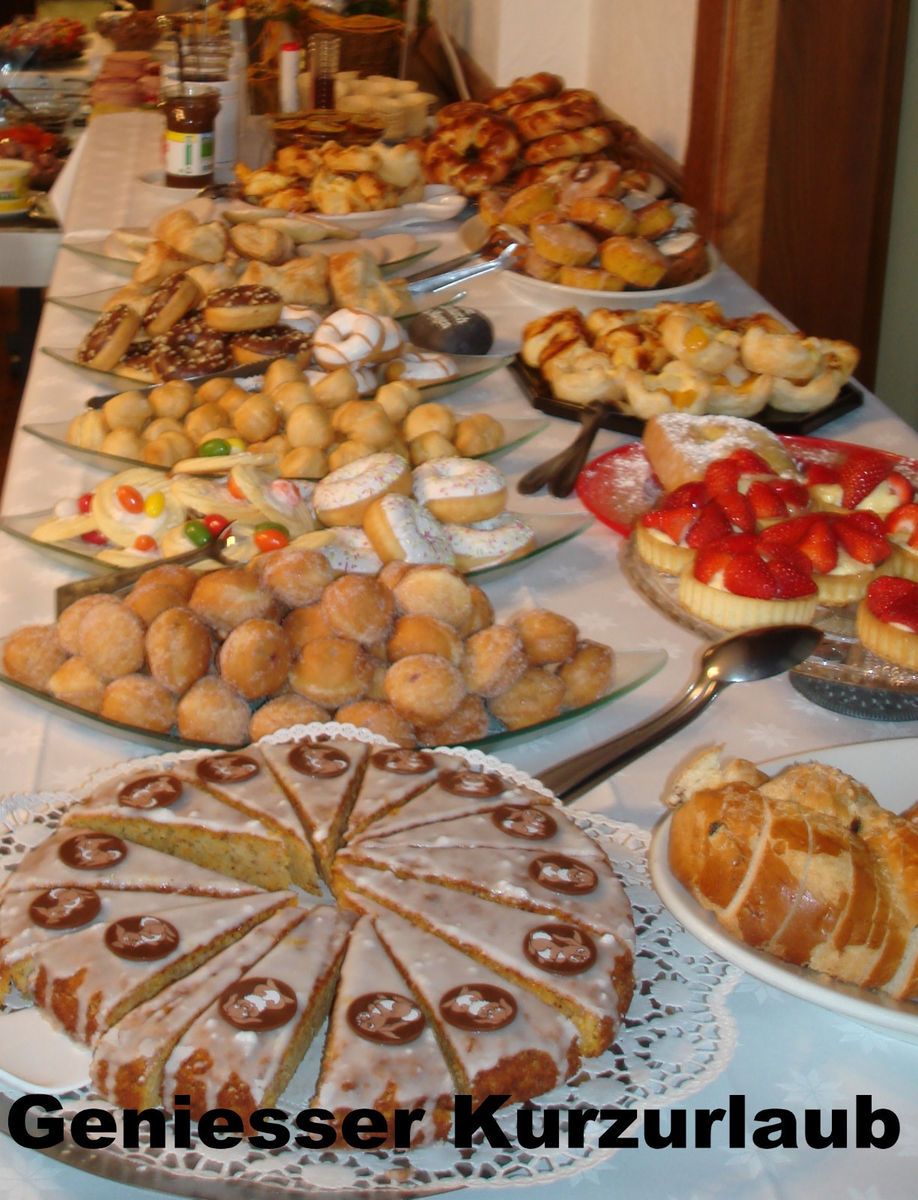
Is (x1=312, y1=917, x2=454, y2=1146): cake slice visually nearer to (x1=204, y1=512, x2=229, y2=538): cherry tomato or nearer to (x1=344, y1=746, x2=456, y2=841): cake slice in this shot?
(x1=344, y1=746, x2=456, y2=841): cake slice

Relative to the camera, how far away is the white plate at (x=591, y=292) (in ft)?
7.01

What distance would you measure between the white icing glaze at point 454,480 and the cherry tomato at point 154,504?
9.6 inches

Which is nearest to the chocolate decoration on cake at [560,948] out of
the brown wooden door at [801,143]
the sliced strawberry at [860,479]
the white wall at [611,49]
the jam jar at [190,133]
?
the sliced strawberry at [860,479]

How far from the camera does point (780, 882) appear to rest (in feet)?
2.63

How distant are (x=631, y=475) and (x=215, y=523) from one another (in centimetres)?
51

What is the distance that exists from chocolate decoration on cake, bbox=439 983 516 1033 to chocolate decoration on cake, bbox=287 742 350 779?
0.22m

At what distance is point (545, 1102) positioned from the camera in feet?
2.39

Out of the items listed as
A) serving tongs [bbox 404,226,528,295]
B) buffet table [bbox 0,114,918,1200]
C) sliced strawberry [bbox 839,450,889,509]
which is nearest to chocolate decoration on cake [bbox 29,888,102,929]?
buffet table [bbox 0,114,918,1200]

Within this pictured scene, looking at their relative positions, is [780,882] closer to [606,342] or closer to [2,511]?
[2,511]

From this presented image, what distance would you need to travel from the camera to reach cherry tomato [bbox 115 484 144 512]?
4.39ft

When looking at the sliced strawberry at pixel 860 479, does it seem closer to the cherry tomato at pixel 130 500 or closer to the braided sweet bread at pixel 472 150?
the cherry tomato at pixel 130 500

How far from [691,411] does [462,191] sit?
1.15m

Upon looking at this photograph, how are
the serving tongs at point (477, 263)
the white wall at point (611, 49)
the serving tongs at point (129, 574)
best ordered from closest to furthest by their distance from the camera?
the serving tongs at point (129, 574), the serving tongs at point (477, 263), the white wall at point (611, 49)

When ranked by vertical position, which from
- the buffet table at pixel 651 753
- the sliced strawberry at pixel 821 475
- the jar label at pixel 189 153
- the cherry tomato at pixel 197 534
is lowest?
the buffet table at pixel 651 753
